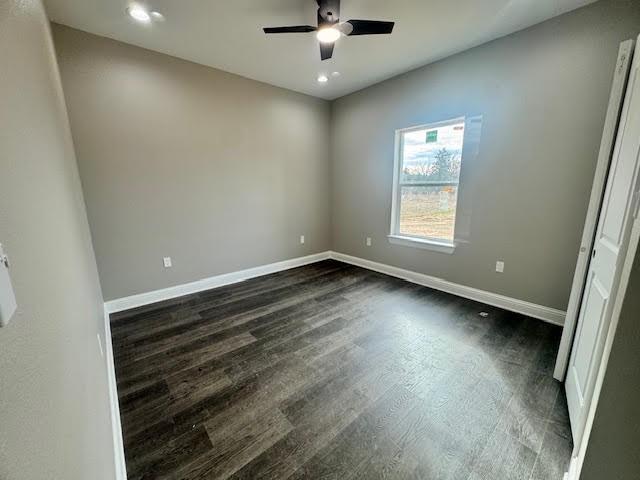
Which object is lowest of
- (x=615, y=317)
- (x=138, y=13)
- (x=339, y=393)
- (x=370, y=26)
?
(x=339, y=393)

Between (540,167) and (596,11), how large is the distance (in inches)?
47.1

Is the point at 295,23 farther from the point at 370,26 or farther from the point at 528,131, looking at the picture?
the point at 528,131

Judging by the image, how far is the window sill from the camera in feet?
10.4

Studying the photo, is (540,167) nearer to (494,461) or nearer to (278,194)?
(494,461)

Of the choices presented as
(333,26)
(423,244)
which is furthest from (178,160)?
(423,244)

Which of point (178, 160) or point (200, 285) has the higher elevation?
point (178, 160)

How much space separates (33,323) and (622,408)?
1.45 m

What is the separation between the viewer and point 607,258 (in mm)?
1262

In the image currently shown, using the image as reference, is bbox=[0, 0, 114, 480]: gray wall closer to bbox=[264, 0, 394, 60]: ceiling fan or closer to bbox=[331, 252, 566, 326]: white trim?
bbox=[264, 0, 394, 60]: ceiling fan

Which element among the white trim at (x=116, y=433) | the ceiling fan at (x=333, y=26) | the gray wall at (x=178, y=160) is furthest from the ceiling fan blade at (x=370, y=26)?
the white trim at (x=116, y=433)

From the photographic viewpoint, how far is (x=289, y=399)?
5.34 ft

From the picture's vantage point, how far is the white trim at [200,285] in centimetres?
281

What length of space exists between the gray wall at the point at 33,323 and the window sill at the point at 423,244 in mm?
3312

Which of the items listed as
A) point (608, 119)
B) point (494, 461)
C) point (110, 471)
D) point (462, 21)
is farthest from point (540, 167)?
point (110, 471)
